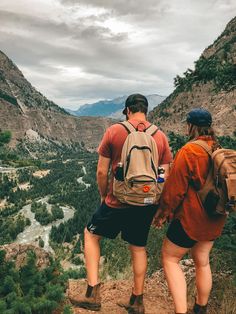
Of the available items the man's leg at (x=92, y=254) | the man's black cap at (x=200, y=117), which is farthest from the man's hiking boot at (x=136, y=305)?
the man's black cap at (x=200, y=117)

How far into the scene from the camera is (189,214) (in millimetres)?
4430

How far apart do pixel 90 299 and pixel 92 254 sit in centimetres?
60

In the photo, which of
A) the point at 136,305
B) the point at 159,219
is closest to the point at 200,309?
the point at 136,305

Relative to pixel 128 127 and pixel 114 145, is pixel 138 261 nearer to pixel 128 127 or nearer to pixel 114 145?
pixel 114 145

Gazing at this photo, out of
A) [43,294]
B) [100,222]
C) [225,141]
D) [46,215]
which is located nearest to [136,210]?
[100,222]

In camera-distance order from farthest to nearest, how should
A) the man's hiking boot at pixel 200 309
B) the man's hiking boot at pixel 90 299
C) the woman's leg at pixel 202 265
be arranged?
the man's hiking boot at pixel 90 299
the man's hiking boot at pixel 200 309
the woman's leg at pixel 202 265

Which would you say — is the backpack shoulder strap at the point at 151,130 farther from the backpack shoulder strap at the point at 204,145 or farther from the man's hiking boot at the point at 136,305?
the man's hiking boot at the point at 136,305

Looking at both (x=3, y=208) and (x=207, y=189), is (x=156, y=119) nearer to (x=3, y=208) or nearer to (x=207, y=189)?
(x=3, y=208)

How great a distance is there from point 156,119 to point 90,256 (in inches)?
4872

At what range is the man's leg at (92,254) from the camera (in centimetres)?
497

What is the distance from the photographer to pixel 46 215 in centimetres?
11838

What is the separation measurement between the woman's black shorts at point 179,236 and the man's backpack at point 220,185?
0.39m

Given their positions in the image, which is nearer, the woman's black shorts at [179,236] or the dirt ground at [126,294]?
the woman's black shorts at [179,236]

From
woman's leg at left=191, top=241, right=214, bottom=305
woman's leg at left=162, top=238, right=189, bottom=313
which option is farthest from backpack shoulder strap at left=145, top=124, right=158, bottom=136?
woman's leg at left=191, top=241, right=214, bottom=305
